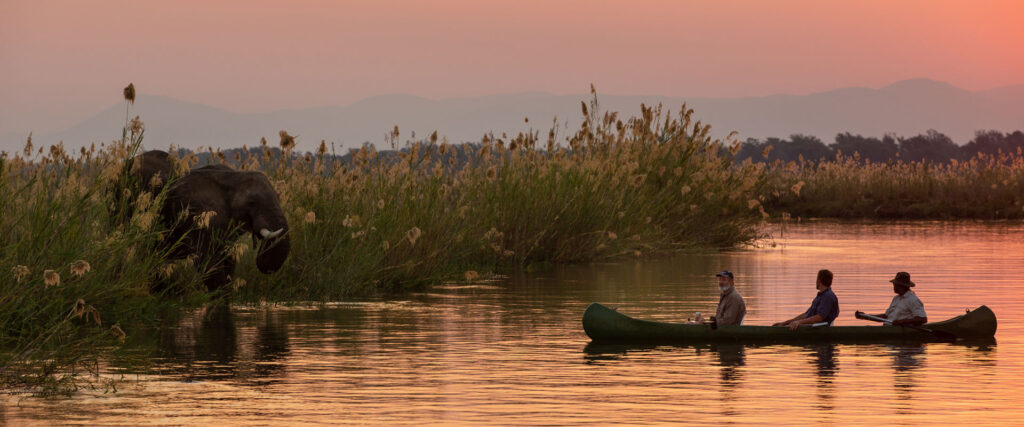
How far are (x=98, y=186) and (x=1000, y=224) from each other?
112 feet

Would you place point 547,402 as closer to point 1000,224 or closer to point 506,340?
point 506,340

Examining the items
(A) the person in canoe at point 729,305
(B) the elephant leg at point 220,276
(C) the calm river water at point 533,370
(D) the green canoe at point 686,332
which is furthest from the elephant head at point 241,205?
(A) the person in canoe at point 729,305

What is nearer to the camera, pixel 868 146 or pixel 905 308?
pixel 905 308

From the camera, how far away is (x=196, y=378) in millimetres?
11617

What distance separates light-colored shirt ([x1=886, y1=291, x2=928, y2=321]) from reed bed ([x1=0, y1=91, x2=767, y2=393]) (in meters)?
5.50

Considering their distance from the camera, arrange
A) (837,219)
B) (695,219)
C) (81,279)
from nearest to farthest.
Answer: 1. (81,279)
2. (695,219)
3. (837,219)

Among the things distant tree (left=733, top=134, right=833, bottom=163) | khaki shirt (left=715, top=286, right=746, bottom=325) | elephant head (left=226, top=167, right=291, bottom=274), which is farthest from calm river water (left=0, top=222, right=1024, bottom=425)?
distant tree (left=733, top=134, right=833, bottom=163)

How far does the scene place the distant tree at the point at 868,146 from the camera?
113312 mm

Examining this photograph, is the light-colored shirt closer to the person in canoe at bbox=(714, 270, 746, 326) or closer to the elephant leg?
the person in canoe at bbox=(714, 270, 746, 326)

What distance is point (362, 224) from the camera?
19406mm

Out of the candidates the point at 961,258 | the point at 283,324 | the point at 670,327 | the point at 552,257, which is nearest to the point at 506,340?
the point at 670,327

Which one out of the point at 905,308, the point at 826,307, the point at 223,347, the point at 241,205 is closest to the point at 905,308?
the point at 905,308

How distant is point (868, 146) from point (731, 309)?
10387 centimetres

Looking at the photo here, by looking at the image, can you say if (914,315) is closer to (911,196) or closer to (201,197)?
(201,197)
